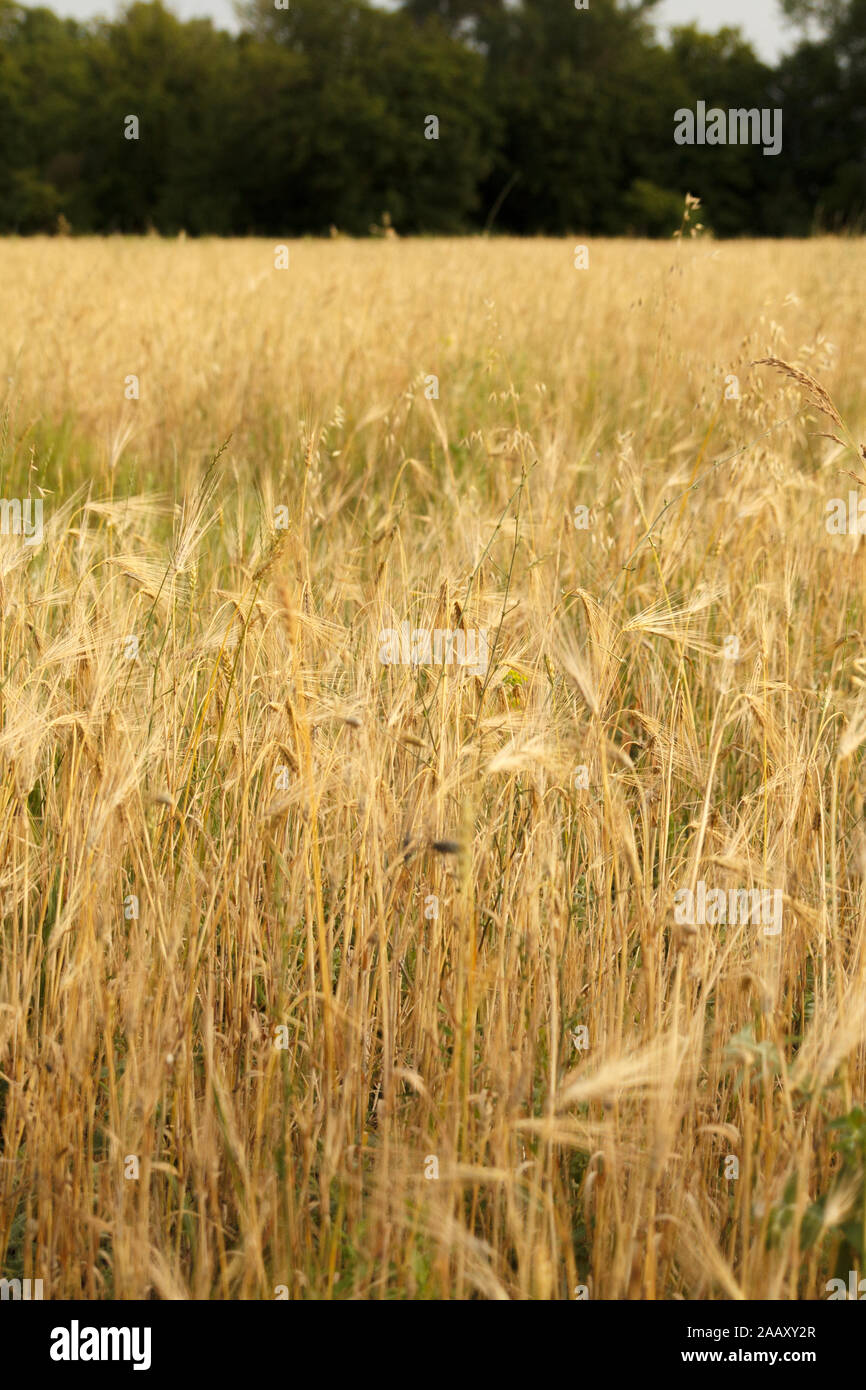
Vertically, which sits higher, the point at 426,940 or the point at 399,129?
the point at 399,129

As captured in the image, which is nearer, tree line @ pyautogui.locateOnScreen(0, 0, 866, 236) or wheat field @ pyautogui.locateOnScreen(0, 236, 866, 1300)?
wheat field @ pyautogui.locateOnScreen(0, 236, 866, 1300)

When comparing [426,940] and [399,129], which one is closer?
[426,940]

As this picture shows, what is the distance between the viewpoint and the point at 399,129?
1374 inches

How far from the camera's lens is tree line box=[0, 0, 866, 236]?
3494 centimetres

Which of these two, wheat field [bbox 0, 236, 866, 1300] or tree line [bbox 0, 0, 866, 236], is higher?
tree line [bbox 0, 0, 866, 236]

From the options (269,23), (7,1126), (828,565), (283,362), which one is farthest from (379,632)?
(269,23)

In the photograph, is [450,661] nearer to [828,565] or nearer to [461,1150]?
[461,1150]

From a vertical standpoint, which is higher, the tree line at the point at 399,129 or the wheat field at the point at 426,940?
the tree line at the point at 399,129

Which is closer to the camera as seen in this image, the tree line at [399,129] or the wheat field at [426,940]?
the wheat field at [426,940]

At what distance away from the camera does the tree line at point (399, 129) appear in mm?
34938

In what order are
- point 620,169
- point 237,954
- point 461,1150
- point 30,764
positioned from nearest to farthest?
point 461,1150 → point 30,764 → point 237,954 → point 620,169

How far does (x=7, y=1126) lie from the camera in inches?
53.5

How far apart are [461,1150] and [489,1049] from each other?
0.13 meters
